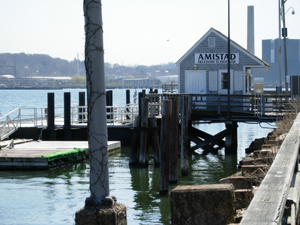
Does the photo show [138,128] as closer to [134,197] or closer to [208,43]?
[134,197]

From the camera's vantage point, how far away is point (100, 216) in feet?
13.9

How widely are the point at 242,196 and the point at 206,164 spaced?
14843 millimetres

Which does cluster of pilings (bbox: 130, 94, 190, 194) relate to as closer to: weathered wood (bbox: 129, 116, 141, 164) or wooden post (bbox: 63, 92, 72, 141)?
weathered wood (bbox: 129, 116, 141, 164)

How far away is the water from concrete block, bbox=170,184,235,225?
5254mm

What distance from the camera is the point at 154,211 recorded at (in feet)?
40.0

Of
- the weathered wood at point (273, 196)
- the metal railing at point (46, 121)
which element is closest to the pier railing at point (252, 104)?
the metal railing at point (46, 121)

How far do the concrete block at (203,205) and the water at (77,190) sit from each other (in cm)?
525

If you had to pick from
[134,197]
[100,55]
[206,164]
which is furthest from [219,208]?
[206,164]

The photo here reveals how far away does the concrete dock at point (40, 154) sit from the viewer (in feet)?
58.8

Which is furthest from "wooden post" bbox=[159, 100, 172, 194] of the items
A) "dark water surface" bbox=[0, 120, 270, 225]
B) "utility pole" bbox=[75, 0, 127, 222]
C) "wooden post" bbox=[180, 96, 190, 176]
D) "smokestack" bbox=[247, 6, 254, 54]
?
"smokestack" bbox=[247, 6, 254, 54]

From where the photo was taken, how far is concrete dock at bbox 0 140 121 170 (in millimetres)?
17922

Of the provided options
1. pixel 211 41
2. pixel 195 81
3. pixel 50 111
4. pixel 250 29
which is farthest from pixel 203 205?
pixel 250 29

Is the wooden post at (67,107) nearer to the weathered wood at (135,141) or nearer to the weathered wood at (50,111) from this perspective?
the weathered wood at (50,111)

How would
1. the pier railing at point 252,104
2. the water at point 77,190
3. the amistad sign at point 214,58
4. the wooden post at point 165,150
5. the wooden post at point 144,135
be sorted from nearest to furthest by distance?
1. the water at point 77,190
2. the wooden post at point 165,150
3. the wooden post at point 144,135
4. the pier railing at point 252,104
5. the amistad sign at point 214,58
